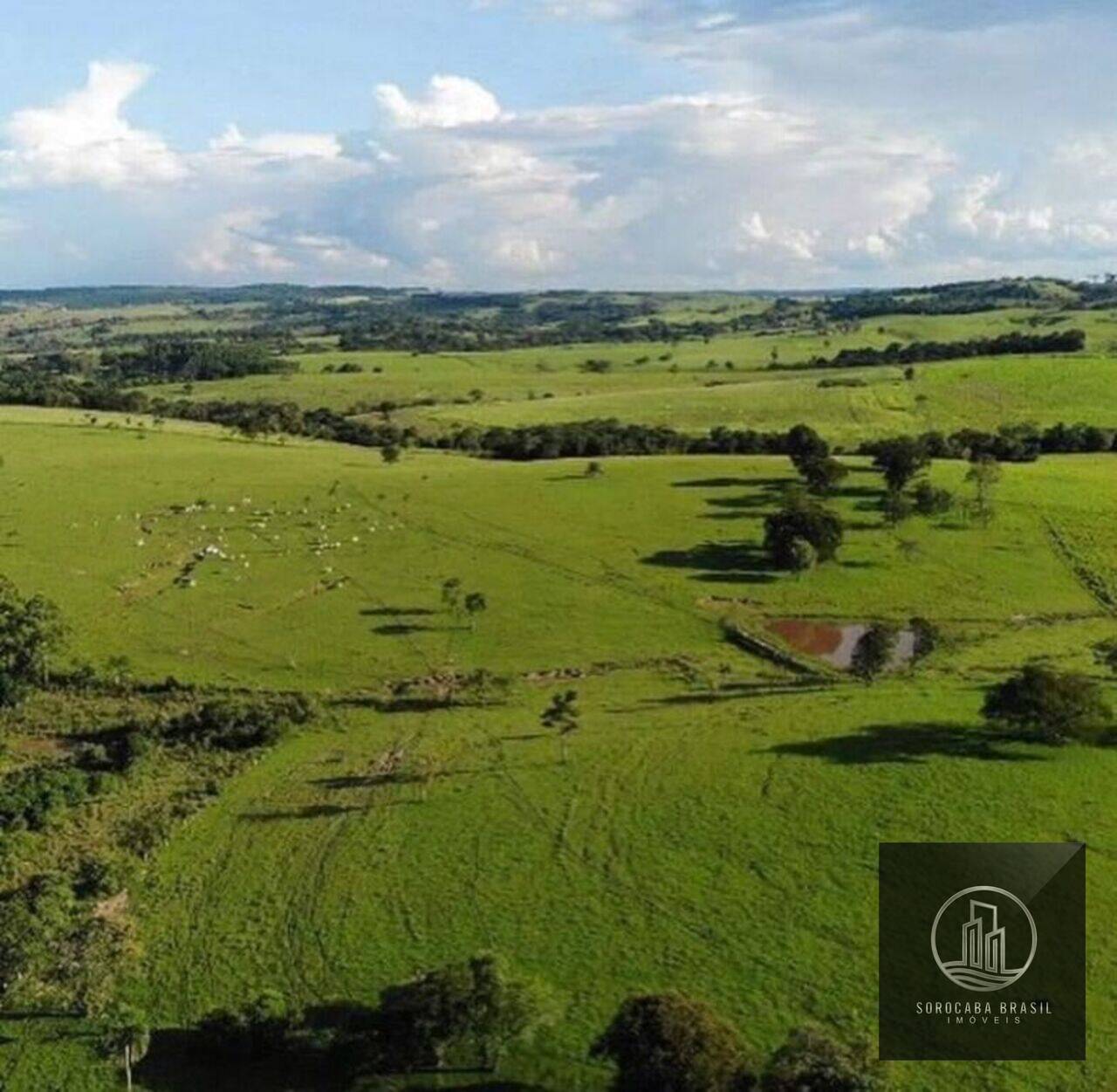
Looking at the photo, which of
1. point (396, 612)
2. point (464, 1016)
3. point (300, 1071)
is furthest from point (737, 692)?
point (300, 1071)

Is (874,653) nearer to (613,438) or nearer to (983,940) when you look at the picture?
(983,940)

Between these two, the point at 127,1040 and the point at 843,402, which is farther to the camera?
the point at 843,402

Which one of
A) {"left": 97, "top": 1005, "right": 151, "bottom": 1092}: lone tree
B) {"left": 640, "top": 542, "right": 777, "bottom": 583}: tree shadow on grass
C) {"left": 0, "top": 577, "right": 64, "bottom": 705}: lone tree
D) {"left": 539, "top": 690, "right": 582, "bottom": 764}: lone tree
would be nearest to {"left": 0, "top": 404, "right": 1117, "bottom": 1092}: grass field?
{"left": 640, "top": 542, "right": 777, "bottom": 583}: tree shadow on grass

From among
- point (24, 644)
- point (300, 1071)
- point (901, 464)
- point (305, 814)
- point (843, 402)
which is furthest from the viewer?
point (843, 402)

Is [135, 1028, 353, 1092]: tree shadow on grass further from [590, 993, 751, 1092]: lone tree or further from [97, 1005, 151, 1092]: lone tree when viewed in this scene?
[590, 993, 751, 1092]: lone tree

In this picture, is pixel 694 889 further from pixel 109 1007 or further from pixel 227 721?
pixel 227 721

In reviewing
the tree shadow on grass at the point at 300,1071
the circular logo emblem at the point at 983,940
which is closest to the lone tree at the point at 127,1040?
the tree shadow on grass at the point at 300,1071

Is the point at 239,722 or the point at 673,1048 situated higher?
the point at 239,722
